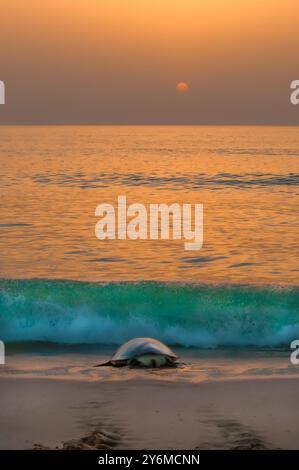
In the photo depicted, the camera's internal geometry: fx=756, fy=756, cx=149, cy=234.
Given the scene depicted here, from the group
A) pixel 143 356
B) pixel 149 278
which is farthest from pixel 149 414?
pixel 149 278

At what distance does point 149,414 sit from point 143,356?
1.68m

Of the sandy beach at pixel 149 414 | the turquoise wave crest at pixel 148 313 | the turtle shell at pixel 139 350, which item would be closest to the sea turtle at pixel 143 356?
the turtle shell at pixel 139 350

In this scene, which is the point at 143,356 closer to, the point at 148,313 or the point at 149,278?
the point at 148,313

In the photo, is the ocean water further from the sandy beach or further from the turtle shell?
the sandy beach

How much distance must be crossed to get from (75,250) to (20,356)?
606 cm

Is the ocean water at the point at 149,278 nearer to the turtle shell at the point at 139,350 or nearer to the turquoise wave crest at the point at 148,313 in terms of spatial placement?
the turquoise wave crest at the point at 148,313

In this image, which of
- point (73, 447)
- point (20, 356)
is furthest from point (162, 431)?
point (20, 356)

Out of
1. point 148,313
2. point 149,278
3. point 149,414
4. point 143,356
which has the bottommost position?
point 149,414

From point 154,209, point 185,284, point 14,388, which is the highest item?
point 154,209

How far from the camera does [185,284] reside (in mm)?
10797

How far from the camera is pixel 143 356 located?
7.35 metres

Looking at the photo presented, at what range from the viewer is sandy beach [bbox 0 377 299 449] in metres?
5.02

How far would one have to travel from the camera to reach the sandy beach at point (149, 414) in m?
5.02

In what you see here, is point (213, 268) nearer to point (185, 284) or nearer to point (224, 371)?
point (185, 284)
